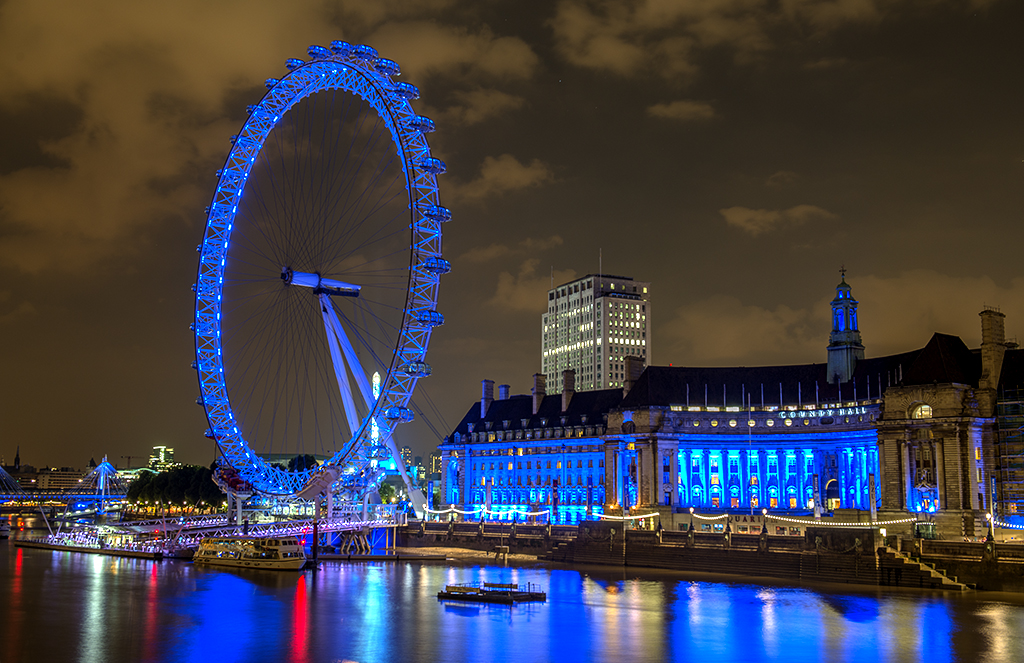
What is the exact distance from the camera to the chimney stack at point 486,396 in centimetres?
15662

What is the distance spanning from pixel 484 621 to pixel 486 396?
102 metres

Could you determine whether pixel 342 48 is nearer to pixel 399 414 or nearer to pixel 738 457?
pixel 399 414

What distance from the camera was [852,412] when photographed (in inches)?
4582

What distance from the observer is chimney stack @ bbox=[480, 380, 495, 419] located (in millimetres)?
156625

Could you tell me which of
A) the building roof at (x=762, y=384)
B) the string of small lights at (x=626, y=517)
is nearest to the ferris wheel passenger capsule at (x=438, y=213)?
the string of small lights at (x=626, y=517)

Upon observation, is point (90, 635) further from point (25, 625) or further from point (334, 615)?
point (334, 615)

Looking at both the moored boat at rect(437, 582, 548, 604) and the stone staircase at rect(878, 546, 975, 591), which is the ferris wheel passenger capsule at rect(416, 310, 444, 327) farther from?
the stone staircase at rect(878, 546, 975, 591)

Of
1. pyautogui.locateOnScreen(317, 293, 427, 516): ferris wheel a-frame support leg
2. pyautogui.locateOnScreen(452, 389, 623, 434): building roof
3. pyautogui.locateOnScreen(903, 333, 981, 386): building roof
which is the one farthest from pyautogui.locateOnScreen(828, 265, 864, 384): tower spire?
pyautogui.locateOnScreen(317, 293, 427, 516): ferris wheel a-frame support leg

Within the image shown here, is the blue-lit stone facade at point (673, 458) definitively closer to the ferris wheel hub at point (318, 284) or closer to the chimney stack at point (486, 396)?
the chimney stack at point (486, 396)

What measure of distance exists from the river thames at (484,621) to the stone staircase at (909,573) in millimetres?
2574

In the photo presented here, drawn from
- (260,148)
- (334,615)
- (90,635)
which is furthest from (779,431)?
(90,635)

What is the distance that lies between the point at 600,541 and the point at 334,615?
40.6 metres

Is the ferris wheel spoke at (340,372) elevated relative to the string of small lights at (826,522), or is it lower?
elevated

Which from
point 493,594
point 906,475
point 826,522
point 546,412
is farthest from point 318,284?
point 546,412
